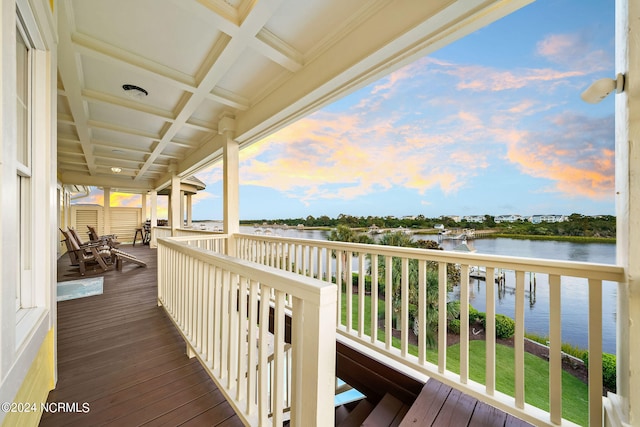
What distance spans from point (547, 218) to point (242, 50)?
299cm

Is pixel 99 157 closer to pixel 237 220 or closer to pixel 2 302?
pixel 237 220

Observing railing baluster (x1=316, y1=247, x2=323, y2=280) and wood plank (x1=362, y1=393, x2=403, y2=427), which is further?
railing baluster (x1=316, y1=247, x2=323, y2=280)

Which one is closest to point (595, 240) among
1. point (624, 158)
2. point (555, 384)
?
point (624, 158)

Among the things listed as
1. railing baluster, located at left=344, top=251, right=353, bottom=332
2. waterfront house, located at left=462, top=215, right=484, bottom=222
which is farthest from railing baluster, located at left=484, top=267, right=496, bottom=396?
railing baluster, located at left=344, top=251, right=353, bottom=332

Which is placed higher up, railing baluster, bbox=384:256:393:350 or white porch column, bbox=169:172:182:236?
white porch column, bbox=169:172:182:236

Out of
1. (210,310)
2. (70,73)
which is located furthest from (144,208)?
(210,310)

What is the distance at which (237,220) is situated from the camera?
4332mm

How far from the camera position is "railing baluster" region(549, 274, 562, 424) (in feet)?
4.22

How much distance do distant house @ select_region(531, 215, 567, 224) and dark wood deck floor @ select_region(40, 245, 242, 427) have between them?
240 cm

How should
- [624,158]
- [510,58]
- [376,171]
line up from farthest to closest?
[376,171] → [510,58] → [624,158]

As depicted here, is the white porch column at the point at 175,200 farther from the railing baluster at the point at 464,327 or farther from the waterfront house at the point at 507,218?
the waterfront house at the point at 507,218

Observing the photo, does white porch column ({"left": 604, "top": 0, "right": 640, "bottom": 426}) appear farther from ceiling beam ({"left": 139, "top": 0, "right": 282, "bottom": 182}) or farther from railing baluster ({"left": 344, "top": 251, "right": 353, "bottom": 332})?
ceiling beam ({"left": 139, "top": 0, "right": 282, "bottom": 182})

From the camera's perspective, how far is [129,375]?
6.00 ft

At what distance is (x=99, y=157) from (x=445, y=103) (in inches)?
331
